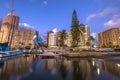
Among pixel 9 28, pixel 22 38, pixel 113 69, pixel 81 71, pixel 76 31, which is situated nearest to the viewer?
pixel 81 71

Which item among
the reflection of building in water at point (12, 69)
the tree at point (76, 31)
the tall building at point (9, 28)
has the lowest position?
the reflection of building in water at point (12, 69)

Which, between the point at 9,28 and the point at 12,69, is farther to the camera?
the point at 9,28

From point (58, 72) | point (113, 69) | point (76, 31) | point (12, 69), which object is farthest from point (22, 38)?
point (113, 69)

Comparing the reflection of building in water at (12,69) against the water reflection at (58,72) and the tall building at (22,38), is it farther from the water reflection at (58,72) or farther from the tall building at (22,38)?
the tall building at (22,38)

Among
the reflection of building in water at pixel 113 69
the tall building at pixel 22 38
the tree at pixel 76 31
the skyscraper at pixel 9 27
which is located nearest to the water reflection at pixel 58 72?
the reflection of building in water at pixel 113 69

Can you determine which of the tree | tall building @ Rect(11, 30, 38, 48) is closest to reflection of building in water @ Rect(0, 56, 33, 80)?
the tree

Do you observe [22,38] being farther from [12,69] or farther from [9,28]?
[12,69]

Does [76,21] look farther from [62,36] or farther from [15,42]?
[15,42]

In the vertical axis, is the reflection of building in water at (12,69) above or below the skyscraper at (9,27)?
below

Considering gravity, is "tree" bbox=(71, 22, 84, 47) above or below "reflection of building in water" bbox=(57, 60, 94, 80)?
above

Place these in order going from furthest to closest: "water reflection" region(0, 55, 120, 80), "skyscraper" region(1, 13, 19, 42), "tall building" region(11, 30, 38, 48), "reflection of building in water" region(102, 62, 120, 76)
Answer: "tall building" region(11, 30, 38, 48) → "skyscraper" region(1, 13, 19, 42) → "reflection of building in water" region(102, 62, 120, 76) → "water reflection" region(0, 55, 120, 80)

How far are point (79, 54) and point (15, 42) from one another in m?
160

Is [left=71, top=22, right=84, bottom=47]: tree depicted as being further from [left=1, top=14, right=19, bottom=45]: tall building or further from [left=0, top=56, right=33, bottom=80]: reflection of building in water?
[left=1, top=14, right=19, bottom=45]: tall building

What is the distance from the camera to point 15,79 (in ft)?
36.6
